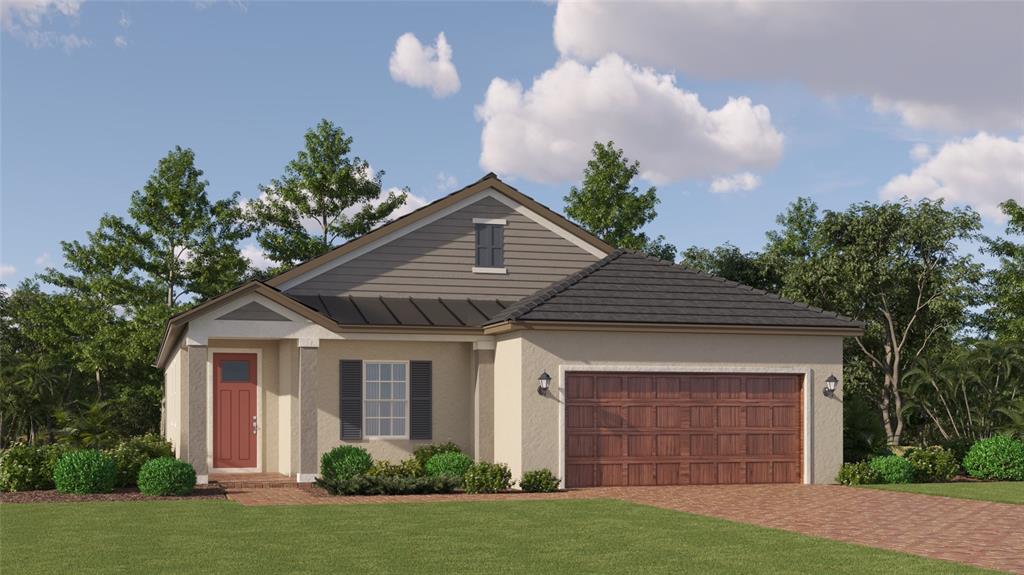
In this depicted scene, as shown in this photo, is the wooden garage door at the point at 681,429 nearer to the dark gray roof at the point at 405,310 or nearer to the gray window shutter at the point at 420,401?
the dark gray roof at the point at 405,310

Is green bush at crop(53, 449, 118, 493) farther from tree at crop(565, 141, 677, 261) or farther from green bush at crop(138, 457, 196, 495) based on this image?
tree at crop(565, 141, 677, 261)

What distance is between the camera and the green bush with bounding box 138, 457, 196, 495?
19656 mm

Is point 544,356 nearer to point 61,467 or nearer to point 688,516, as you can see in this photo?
point 688,516

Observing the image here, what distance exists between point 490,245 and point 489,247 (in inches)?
2.1

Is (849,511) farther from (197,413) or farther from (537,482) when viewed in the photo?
(197,413)

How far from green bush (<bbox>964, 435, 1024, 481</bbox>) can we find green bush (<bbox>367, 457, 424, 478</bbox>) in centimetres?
1172

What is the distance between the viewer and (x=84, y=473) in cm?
1975

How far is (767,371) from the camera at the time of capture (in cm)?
2281

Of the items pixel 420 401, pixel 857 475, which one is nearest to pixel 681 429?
pixel 857 475

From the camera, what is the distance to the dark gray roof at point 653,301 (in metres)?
22.0

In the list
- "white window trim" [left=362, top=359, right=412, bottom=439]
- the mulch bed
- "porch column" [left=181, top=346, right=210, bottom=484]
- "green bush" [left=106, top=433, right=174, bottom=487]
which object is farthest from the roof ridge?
"green bush" [left=106, top=433, right=174, bottom=487]

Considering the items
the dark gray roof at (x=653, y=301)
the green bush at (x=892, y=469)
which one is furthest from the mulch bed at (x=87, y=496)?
the green bush at (x=892, y=469)

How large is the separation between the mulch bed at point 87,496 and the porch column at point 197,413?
78cm

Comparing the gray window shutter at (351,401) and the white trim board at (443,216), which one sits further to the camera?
the white trim board at (443,216)
